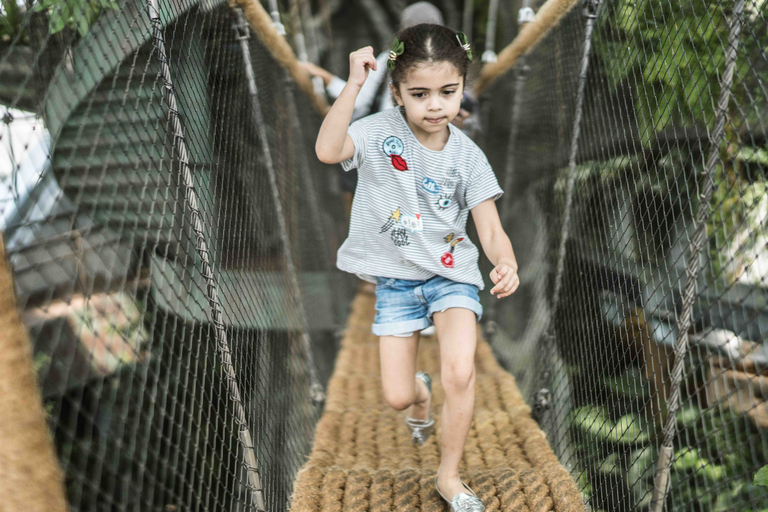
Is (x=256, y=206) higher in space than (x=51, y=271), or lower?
higher

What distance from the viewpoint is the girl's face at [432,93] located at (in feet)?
4.26

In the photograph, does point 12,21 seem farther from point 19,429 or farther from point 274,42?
point 19,429

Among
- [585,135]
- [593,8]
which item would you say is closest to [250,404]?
[585,135]

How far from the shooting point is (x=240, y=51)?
1.68 meters

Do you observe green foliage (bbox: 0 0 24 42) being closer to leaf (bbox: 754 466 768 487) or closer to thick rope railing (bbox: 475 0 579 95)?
thick rope railing (bbox: 475 0 579 95)

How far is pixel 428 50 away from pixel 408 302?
58 cm

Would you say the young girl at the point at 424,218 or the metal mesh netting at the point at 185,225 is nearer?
the metal mesh netting at the point at 185,225

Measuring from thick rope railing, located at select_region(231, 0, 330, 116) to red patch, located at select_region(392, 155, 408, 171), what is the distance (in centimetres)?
62

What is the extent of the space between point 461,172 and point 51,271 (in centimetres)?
176

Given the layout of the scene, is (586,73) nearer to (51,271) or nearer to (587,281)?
(587,281)

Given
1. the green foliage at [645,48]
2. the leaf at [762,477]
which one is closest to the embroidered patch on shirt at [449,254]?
the green foliage at [645,48]

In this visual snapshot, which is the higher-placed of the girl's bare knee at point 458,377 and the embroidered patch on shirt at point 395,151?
the embroidered patch on shirt at point 395,151

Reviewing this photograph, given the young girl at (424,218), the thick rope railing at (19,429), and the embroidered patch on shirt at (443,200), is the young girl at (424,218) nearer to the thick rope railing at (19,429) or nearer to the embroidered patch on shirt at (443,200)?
the embroidered patch on shirt at (443,200)

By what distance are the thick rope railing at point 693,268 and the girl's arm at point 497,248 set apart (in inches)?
12.5
